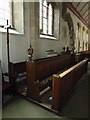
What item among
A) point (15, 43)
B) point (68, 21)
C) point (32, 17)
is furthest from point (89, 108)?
point (68, 21)

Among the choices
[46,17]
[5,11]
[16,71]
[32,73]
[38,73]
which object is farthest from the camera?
[46,17]

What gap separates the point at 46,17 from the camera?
260 inches

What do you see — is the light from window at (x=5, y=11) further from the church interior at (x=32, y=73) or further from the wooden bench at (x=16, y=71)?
the wooden bench at (x=16, y=71)

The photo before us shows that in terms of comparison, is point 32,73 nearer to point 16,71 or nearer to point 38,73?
point 38,73

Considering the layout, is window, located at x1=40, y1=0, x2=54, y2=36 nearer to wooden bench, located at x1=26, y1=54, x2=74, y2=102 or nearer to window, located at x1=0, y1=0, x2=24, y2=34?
window, located at x1=0, y1=0, x2=24, y2=34

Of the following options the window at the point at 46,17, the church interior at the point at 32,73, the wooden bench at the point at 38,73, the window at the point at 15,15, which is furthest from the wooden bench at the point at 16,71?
the window at the point at 46,17

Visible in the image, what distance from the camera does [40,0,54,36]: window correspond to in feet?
20.0

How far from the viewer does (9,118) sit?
2.21 meters

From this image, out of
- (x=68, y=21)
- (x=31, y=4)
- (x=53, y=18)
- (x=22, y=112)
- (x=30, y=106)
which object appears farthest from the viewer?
(x=68, y=21)

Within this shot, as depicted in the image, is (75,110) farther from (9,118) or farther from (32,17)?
(32,17)

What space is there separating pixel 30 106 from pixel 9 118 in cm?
50

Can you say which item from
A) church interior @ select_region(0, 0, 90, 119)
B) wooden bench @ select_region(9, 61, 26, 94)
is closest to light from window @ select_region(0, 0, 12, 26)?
church interior @ select_region(0, 0, 90, 119)

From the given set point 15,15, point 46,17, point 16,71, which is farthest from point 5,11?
point 46,17

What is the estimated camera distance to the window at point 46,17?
20.0 ft
